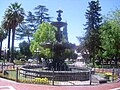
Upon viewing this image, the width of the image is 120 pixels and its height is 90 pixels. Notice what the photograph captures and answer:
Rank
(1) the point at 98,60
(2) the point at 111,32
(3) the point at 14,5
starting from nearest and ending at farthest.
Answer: (2) the point at 111,32 < (3) the point at 14,5 < (1) the point at 98,60

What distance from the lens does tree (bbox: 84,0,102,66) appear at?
190ft

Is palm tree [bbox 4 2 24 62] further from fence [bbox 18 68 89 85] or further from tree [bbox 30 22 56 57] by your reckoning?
fence [bbox 18 68 89 85]

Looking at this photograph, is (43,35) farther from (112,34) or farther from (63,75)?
(63,75)

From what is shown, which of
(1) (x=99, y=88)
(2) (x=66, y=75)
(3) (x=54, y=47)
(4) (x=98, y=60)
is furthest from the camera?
(4) (x=98, y=60)

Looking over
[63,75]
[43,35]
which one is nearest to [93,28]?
[43,35]

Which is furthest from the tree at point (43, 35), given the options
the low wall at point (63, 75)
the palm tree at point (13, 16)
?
the low wall at point (63, 75)

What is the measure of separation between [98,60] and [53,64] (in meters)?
39.1

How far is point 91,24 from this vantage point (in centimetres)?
6122

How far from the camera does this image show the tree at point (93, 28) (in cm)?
5803

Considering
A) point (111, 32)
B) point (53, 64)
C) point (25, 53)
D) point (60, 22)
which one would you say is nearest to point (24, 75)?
point (53, 64)

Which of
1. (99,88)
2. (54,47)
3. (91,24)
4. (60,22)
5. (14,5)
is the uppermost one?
(14,5)

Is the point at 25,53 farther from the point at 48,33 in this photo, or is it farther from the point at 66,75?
the point at 66,75

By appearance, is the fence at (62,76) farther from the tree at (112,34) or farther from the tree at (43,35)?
the tree at (43,35)

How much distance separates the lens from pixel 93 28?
60.2 meters
